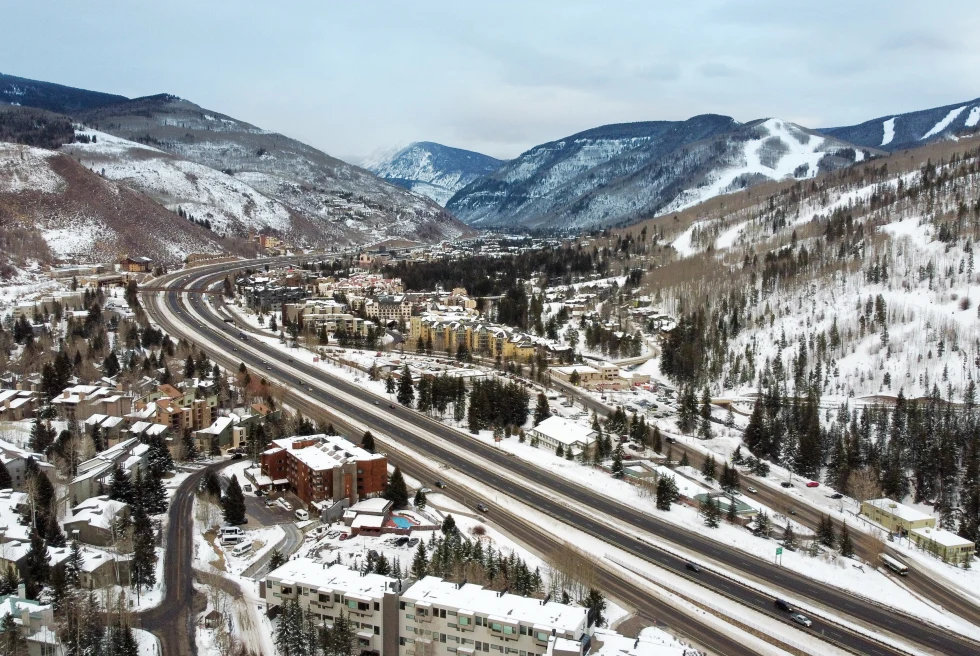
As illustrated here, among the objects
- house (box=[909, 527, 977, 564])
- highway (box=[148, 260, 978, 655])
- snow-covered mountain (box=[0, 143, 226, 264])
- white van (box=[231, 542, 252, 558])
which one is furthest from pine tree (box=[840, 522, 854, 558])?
snow-covered mountain (box=[0, 143, 226, 264])

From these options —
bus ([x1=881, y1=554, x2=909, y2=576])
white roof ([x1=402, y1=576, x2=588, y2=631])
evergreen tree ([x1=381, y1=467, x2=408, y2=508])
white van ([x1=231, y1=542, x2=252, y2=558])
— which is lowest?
bus ([x1=881, y1=554, x2=909, y2=576])

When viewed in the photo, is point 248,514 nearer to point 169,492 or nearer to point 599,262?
point 169,492

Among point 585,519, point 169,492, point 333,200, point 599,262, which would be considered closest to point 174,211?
point 333,200

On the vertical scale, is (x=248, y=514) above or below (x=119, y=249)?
below

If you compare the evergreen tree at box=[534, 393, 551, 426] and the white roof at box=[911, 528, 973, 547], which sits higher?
the evergreen tree at box=[534, 393, 551, 426]

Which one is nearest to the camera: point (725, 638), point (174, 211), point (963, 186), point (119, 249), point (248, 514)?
point (725, 638)

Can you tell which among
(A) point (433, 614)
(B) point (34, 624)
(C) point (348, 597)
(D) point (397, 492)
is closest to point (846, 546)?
(A) point (433, 614)

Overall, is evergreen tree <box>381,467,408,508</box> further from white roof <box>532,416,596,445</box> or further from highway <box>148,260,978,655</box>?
white roof <box>532,416,596,445</box>
